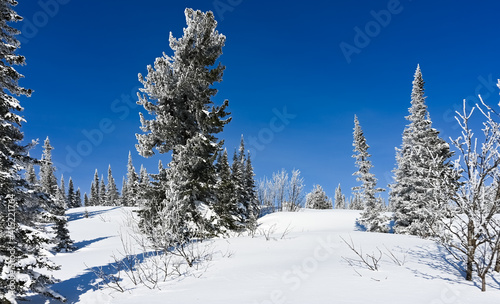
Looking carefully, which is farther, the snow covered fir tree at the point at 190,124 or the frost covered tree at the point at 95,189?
the frost covered tree at the point at 95,189

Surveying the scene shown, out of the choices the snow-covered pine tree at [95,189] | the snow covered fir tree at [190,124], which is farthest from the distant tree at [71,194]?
the snow covered fir tree at [190,124]

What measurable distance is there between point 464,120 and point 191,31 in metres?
12.5

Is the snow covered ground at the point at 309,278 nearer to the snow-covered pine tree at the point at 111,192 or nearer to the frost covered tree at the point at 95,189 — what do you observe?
the snow-covered pine tree at the point at 111,192

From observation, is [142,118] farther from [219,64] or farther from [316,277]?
[316,277]

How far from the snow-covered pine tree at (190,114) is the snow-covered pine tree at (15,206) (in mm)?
5442

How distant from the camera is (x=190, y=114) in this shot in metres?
13.5

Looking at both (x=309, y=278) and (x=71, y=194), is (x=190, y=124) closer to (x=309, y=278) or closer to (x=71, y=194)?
(x=309, y=278)

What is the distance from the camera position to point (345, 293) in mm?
4855

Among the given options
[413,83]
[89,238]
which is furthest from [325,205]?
[89,238]

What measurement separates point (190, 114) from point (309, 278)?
32.8 feet

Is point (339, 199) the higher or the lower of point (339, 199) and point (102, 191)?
the lower

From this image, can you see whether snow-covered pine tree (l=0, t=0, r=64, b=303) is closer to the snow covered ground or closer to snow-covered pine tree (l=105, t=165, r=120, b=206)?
the snow covered ground

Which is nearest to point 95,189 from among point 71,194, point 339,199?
point 71,194

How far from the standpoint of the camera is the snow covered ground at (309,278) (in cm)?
477
